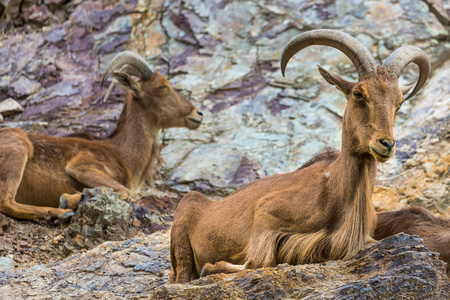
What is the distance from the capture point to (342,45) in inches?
224

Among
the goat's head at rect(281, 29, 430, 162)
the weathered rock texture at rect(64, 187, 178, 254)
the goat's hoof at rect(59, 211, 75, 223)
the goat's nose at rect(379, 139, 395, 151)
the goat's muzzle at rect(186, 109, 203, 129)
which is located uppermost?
the goat's head at rect(281, 29, 430, 162)

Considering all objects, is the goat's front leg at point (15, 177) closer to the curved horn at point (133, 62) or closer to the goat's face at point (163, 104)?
the curved horn at point (133, 62)

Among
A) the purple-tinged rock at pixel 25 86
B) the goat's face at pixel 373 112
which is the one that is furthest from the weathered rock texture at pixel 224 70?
the goat's face at pixel 373 112

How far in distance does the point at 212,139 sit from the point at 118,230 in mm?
5448

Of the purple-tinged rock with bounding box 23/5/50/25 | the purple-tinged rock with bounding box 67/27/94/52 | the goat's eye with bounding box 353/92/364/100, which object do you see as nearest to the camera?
the goat's eye with bounding box 353/92/364/100

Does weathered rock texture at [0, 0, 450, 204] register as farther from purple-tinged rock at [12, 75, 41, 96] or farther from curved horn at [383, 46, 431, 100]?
curved horn at [383, 46, 431, 100]

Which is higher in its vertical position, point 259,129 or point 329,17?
point 329,17

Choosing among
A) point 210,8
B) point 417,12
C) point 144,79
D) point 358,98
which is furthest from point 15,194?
point 417,12

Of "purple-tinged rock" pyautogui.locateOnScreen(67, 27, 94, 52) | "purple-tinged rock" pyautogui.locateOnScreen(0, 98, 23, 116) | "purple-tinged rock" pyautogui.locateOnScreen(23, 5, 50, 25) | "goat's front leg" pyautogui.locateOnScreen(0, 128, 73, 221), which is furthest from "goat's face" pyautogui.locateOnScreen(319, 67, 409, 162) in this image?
"purple-tinged rock" pyautogui.locateOnScreen(23, 5, 50, 25)

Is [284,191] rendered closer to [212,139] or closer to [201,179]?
[201,179]

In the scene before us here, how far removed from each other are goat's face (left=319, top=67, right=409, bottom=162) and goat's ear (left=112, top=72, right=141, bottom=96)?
21.5 feet

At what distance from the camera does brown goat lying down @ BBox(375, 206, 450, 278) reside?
5.40 meters

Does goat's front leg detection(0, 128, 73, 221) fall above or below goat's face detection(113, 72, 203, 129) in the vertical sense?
below

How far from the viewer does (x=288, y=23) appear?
15258mm
